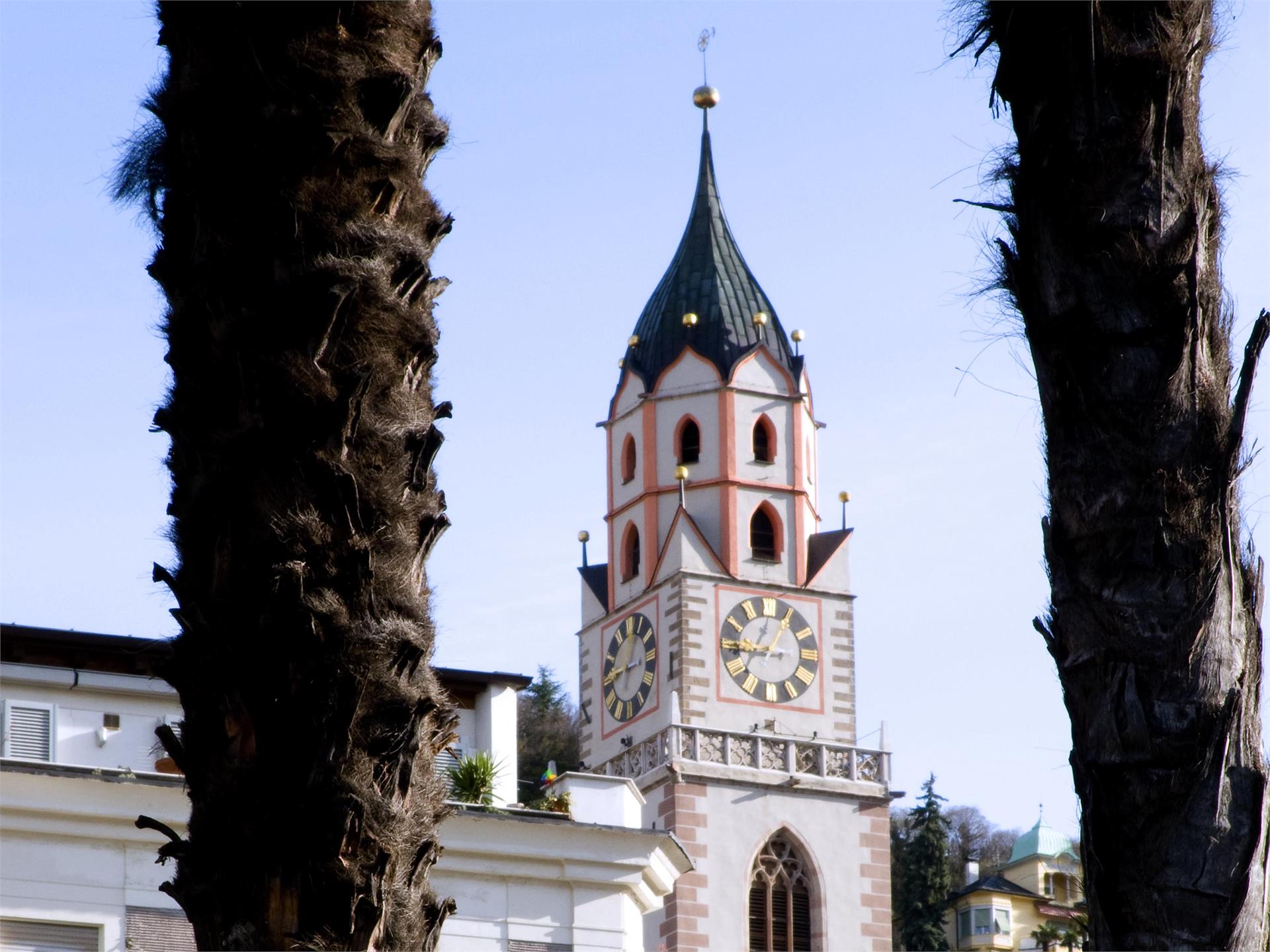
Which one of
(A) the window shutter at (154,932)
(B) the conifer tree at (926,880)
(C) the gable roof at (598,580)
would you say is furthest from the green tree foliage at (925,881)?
(A) the window shutter at (154,932)

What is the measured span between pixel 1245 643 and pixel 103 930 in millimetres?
15797

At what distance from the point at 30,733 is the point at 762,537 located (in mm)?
39280

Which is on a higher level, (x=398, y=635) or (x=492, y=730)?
(x=492, y=730)

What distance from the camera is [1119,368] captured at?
8.34 metres

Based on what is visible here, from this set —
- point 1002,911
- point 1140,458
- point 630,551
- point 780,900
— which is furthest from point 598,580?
point 1140,458

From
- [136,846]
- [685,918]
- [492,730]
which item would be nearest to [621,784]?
[492,730]

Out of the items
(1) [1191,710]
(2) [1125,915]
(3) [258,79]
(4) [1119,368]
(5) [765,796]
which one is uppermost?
(5) [765,796]

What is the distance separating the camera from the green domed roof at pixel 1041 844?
10544 centimetres

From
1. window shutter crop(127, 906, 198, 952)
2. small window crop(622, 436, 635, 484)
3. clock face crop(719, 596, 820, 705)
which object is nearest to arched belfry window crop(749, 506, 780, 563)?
clock face crop(719, 596, 820, 705)

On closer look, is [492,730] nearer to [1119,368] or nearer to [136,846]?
[136,846]

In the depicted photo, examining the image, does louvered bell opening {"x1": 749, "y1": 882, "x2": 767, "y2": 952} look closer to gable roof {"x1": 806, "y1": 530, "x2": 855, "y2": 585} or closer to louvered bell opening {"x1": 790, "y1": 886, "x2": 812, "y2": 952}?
louvered bell opening {"x1": 790, "y1": 886, "x2": 812, "y2": 952}

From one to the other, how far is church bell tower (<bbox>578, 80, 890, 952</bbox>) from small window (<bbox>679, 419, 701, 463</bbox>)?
6 cm

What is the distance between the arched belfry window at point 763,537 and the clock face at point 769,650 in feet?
4.37

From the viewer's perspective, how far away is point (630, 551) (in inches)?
2596
